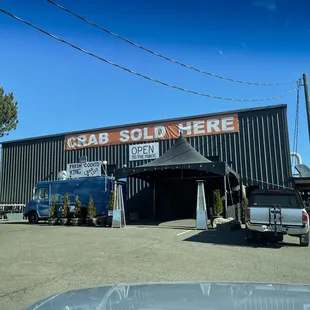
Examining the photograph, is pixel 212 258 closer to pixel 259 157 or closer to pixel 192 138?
pixel 259 157

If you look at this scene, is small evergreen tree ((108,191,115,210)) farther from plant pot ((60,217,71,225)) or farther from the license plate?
the license plate

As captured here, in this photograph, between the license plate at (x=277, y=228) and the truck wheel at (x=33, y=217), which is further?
the truck wheel at (x=33, y=217)

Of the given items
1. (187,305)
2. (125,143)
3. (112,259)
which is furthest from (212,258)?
(125,143)

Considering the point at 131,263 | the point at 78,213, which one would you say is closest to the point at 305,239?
the point at 131,263

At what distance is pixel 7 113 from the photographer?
24922mm

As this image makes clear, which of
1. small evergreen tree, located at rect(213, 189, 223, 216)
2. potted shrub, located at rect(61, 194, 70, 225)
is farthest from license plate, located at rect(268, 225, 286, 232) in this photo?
potted shrub, located at rect(61, 194, 70, 225)

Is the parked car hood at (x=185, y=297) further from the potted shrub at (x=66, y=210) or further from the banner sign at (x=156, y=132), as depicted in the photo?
the banner sign at (x=156, y=132)

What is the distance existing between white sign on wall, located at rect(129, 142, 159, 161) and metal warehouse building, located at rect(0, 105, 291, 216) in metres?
0.15

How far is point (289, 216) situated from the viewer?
38.5 feet

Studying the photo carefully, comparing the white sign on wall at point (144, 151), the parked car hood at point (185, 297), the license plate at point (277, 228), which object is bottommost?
the license plate at point (277, 228)

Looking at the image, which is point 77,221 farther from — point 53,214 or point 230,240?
point 230,240

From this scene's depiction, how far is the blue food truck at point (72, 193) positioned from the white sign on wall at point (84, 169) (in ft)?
16.5

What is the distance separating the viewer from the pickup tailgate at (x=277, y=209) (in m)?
11.7

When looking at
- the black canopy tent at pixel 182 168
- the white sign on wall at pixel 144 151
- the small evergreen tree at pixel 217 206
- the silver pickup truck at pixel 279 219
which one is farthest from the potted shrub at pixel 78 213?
the silver pickup truck at pixel 279 219
